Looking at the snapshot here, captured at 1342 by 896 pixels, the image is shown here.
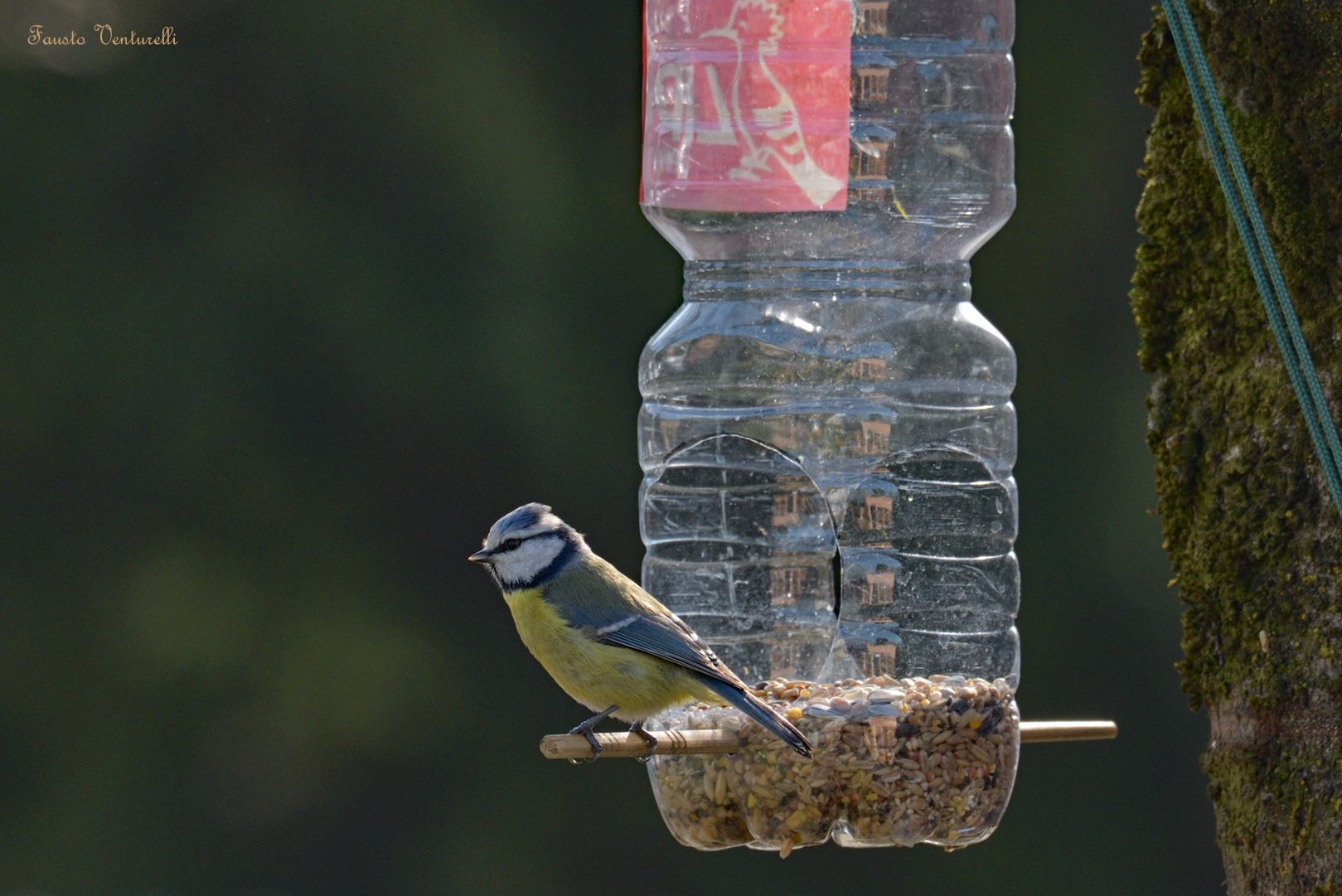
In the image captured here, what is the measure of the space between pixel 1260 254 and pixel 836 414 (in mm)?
1022

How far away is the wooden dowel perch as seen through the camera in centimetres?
305

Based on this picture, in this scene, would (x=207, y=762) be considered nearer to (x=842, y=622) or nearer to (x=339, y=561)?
(x=339, y=561)

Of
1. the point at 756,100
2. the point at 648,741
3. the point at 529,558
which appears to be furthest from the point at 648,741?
the point at 756,100

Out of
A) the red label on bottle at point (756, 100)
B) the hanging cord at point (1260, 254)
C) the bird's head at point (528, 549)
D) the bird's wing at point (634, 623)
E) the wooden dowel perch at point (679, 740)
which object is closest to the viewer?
the hanging cord at point (1260, 254)

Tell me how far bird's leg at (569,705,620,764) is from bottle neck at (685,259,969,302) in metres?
0.83

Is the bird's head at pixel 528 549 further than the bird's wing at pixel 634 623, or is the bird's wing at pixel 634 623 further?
the bird's head at pixel 528 549

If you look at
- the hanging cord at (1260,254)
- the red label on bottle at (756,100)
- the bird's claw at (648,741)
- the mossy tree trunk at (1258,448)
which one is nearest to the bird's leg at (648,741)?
the bird's claw at (648,741)

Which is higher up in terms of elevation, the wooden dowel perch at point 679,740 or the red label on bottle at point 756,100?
the red label on bottle at point 756,100

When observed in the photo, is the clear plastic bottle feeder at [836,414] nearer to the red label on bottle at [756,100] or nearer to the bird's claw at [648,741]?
the red label on bottle at [756,100]

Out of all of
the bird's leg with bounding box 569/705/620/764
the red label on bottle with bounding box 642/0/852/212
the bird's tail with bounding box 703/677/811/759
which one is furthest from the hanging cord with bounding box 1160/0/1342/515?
the bird's leg with bounding box 569/705/620/764

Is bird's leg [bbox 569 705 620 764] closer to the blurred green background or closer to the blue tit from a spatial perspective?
the blue tit

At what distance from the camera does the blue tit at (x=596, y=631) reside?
11.1ft

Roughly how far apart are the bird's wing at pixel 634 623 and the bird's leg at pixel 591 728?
0.39 feet

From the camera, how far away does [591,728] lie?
342cm
